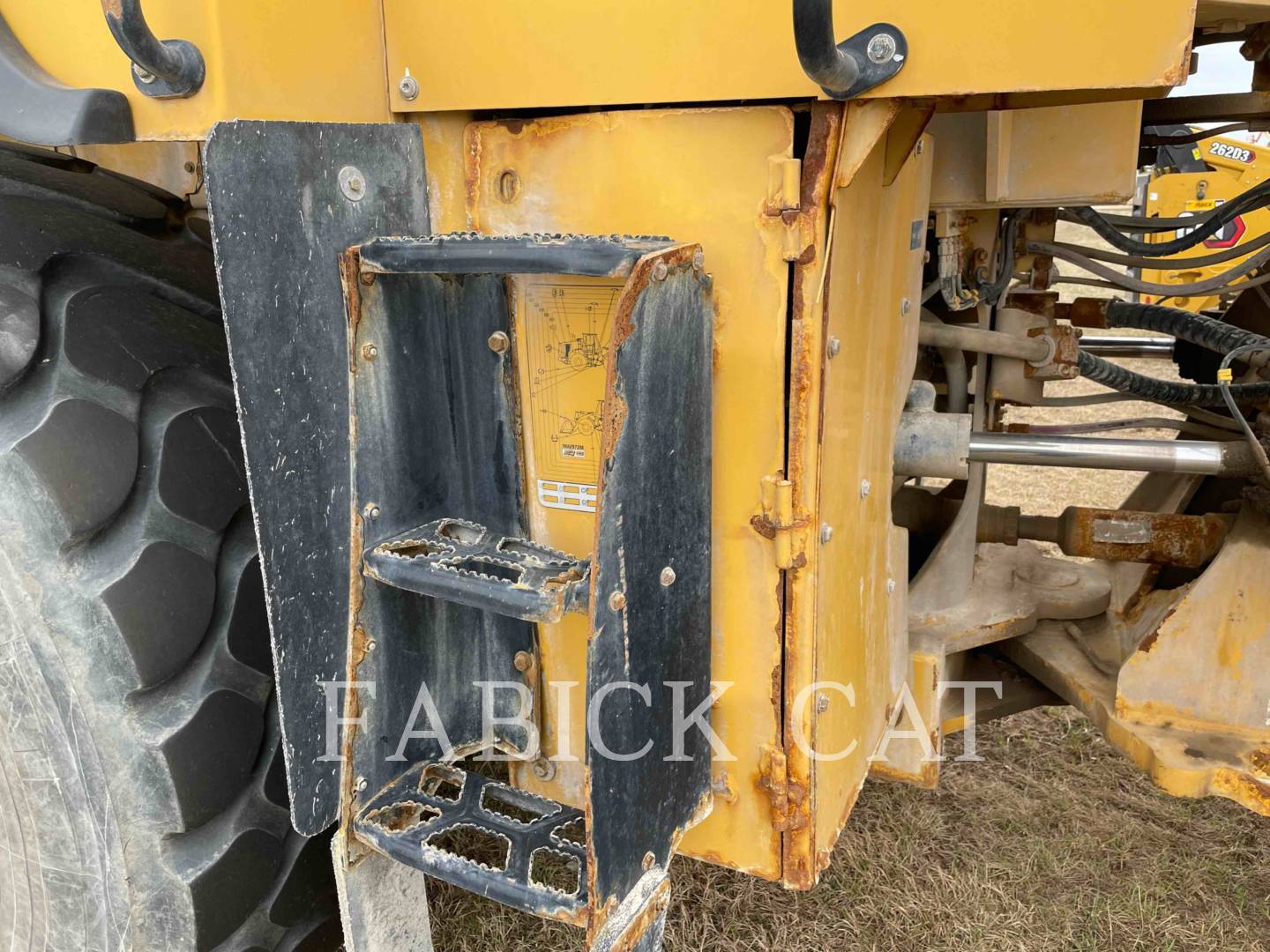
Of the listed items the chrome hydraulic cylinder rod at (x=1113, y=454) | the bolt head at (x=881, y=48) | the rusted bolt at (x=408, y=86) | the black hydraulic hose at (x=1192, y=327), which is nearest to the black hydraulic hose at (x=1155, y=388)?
the black hydraulic hose at (x=1192, y=327)

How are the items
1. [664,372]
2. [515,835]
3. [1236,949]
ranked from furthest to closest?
[1236,949] < [515,835] < [664,372]

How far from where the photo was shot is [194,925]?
48.9 inches

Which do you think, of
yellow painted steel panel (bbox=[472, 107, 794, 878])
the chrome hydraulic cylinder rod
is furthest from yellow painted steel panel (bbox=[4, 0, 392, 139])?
the chrome hydraulic cylinder rod

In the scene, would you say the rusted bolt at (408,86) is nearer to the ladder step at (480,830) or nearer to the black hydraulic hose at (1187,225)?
the ladder step at (480,830)

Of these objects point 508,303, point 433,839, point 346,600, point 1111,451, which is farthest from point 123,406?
point 1111,451

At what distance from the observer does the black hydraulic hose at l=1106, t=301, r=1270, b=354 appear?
189cm

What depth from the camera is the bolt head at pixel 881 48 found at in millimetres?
938

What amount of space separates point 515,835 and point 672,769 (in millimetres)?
190

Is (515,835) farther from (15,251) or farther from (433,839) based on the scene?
(15,251)

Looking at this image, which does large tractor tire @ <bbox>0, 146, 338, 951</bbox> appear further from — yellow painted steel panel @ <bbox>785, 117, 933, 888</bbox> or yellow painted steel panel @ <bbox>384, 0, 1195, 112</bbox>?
yellow painted steel panel @ <bbox>785, 117, 933, 888</bbox>

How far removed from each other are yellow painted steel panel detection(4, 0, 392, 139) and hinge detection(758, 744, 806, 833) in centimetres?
86

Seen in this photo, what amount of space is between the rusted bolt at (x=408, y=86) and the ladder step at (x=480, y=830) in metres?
0.77

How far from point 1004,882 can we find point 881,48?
174cm

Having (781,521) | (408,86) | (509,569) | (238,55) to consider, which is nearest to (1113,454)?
(781,521)
